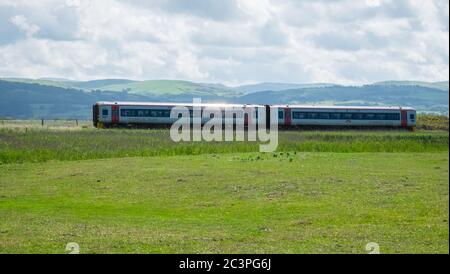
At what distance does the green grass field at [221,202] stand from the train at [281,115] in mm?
38745

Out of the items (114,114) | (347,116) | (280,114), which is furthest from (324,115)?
(114,114)

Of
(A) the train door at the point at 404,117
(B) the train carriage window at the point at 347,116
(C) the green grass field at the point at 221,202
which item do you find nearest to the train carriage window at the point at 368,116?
(B) the train carriage window at the point at 347,116

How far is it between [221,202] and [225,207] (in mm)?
1353

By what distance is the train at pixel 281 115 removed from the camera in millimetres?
93062

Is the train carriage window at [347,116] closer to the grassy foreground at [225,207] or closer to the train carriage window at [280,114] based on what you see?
the train carriage window at [280,114]

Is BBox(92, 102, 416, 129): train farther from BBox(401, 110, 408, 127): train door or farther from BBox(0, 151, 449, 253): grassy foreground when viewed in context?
BBox(0, 151, 449, 253): grassy foreground

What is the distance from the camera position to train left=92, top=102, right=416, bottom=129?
9306 cm

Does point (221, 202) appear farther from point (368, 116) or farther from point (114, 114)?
point (368, 116)

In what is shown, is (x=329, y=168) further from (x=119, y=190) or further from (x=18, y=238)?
(x=18, y=238)

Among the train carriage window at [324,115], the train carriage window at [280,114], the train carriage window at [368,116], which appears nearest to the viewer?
the train carriage window at [280,114]

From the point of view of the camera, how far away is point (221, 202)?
27.7 m

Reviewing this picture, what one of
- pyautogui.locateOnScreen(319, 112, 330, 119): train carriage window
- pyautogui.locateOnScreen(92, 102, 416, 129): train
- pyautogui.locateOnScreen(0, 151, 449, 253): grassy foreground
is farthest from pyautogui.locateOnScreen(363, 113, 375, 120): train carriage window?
pyautogui.locateOnScreen(0, 151, 449, 253): grassy foreground

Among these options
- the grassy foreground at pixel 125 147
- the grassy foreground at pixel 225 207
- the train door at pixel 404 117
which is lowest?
the grassy foreground at pixel 225 207

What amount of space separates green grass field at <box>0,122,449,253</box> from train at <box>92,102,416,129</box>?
38.7 metres
